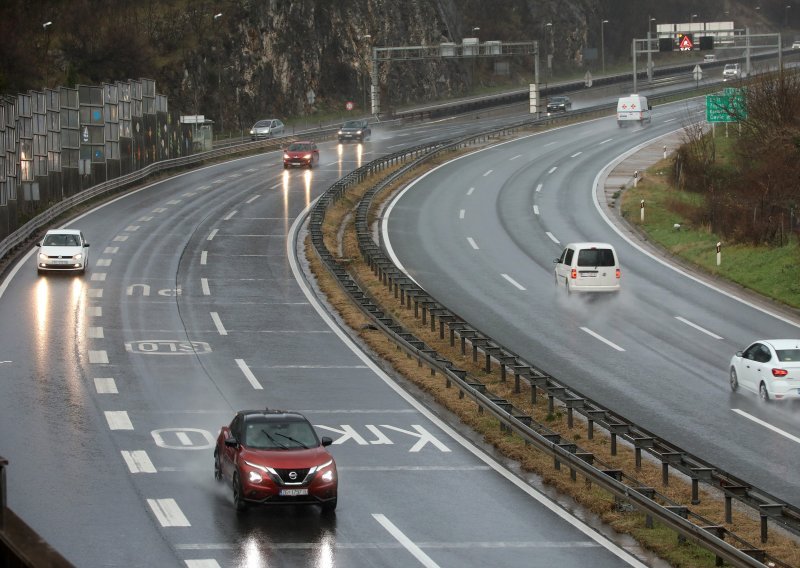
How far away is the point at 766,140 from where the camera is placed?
63.7 meters

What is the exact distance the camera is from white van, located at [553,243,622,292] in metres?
45.0

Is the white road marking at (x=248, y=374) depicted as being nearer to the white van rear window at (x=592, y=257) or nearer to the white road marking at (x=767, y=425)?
the white road marking at (x=767, y=425)

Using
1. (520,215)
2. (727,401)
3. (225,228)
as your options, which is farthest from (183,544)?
(520,215)

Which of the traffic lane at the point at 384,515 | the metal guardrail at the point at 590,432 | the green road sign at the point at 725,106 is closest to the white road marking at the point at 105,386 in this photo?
the traffic lane at the point at 384,515

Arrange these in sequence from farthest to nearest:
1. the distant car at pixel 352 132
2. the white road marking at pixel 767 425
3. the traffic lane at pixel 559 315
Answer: the distant car at pixel 352 132 → the traffic lane at pixel 559 315 → the white road marking at pixel 767 425

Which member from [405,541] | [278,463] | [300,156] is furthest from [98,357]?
[300,156]

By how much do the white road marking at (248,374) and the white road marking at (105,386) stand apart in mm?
3109

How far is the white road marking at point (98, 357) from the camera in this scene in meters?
34.1

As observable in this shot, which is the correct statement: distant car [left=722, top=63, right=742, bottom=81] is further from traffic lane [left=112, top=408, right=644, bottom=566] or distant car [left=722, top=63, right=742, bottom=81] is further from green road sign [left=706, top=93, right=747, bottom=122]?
traffic lane [left=112, top=408, right=644, bottom=566]

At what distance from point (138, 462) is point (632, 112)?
87109 mm

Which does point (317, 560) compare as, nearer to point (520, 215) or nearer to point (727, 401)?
point (727, 401)

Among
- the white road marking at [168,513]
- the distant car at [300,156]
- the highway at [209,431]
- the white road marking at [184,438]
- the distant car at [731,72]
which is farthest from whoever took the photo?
the distant car at [731,72]

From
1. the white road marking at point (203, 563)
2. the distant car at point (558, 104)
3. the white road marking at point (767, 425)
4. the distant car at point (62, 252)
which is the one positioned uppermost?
the distant car at point (558, 104)

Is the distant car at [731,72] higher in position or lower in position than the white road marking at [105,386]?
higher
